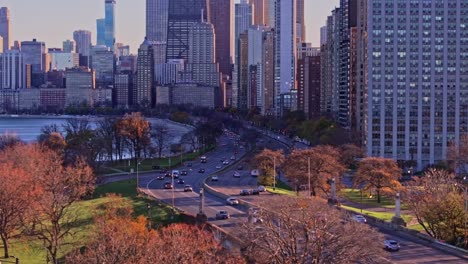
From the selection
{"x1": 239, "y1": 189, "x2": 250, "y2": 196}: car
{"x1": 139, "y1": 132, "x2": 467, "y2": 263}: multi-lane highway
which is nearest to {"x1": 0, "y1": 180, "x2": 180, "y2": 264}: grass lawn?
{"x1": 139, "y1": 132, "x2": 467, "y2": 263}: multi-lane highway

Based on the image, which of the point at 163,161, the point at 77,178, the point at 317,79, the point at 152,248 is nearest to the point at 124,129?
the point at 163,161

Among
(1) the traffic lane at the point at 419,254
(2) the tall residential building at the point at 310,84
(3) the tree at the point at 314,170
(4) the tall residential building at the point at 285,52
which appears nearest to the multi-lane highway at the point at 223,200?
(1) the traffic lane at the point at 419,254

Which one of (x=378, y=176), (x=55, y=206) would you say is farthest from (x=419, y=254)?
(x=378, y=176)

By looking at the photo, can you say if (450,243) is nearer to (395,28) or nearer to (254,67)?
(395,28)

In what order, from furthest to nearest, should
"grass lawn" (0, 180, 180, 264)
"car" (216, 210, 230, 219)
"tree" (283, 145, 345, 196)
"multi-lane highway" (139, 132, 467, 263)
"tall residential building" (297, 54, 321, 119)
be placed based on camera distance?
"tall residential building" (297, 54, 321, 119), "tree" (283, 145, 345, 196), "car" (216, 210, 230, 219), "grass lawn" (0, 180, 180, 264), "multi-lane highway" (139, 132, 467, 263)

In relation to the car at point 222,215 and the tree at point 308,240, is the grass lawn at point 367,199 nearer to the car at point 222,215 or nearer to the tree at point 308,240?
the car at point 222,215

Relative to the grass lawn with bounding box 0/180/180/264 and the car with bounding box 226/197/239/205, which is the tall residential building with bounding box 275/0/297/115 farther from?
the car with bounding box 226/197/239/205

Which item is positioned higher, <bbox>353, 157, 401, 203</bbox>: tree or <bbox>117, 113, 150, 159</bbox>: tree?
<bbox>117, 113, 150, 159</bbox>: tree
